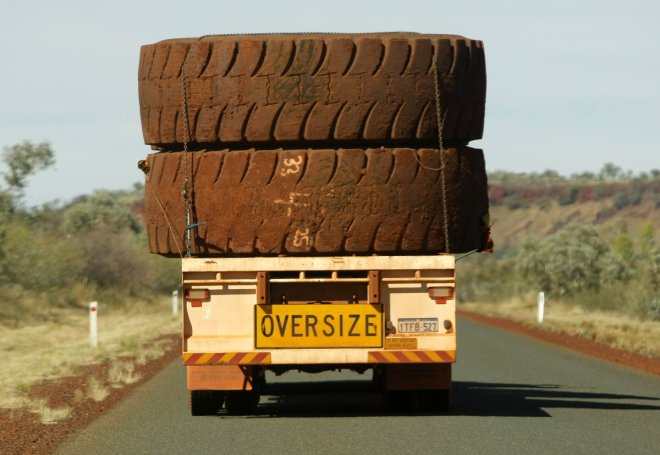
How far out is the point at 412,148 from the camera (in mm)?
12812

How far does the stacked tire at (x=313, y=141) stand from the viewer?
12570 mm

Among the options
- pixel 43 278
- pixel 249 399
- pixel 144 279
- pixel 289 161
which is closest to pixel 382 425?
pixel 249 399

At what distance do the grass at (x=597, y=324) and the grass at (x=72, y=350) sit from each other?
9643 mm

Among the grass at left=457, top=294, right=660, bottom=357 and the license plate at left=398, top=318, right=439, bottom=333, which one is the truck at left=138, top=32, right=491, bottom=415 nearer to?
the license plate at left=398, top=318, right=439, bottom=333

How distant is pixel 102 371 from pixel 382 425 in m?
9.10

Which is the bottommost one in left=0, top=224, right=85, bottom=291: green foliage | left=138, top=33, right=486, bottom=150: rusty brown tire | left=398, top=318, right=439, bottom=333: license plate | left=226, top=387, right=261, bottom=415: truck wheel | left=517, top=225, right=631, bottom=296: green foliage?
left=517, top=225, right=631, bottom=296: green foliage

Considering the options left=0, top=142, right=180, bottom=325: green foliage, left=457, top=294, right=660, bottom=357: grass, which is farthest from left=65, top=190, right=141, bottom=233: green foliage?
left=457, top=294, right=660, bottom=357: grass

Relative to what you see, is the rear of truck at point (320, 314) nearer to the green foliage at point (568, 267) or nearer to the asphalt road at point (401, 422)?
the asphalt road at point (401, 422)

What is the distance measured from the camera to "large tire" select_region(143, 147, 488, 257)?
12.6 m

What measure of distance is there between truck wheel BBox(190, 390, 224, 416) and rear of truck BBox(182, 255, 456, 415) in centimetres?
81

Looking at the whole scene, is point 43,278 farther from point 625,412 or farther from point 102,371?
point 625,412

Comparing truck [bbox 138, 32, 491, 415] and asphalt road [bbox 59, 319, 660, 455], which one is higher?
truck [bbox 138, 32, 491, 415]

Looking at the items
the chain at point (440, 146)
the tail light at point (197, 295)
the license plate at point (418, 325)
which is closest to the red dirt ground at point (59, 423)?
the tail light at point (197, 295)

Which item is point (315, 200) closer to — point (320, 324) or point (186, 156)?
point (320, 324)
